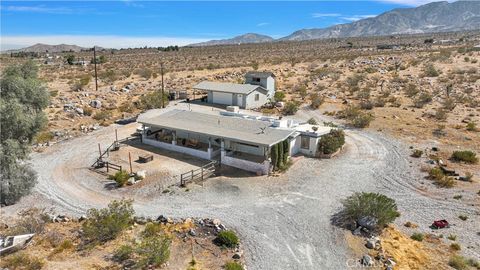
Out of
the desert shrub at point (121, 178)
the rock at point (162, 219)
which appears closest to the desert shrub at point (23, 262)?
the rock at point (162, 219)

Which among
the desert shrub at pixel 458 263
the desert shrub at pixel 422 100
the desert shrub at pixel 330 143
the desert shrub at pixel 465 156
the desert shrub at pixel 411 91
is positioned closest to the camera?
the desert shrub at pixel 458 263

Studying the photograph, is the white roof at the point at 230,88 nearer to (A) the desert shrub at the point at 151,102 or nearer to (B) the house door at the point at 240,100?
(B) the house door at the point at 240,100

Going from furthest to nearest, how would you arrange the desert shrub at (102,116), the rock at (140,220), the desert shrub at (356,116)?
the desert shrub at (102,116) → the desert shrub at (356,116) → the rock at (140,220)

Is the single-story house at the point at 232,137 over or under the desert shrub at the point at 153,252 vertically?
over

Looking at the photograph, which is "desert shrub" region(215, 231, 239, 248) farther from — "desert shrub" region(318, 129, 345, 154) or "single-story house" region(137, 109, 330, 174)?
"desert shrub" region(318, 129, 345, 154)

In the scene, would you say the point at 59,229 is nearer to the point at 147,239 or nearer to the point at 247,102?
the point at 147,239

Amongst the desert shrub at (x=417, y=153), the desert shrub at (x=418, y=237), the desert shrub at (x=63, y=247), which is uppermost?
the desert shrub at (x=417, y=153)

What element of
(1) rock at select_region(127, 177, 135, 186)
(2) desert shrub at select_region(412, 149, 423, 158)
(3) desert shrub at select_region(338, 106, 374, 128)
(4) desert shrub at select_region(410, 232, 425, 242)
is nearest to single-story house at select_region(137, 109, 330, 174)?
(1) rock at select_region(127, 177, 135, 186)

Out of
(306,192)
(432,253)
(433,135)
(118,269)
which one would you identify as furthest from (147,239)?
(433,135)
